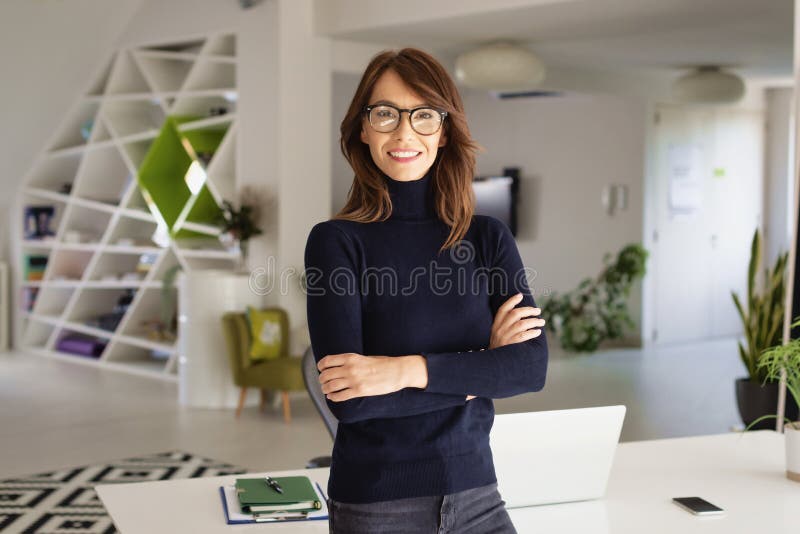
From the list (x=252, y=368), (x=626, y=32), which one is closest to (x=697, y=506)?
(x=252, y=368)

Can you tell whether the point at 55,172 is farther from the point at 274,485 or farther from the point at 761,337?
the point at 274,485

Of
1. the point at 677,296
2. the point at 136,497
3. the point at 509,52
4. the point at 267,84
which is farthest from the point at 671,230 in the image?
the point at 136,497

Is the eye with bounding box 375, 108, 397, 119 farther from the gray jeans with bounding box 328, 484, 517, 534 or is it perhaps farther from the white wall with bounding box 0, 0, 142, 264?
the white wall with bounding box 0, 0, 142, 264

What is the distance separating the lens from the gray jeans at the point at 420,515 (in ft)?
4.62

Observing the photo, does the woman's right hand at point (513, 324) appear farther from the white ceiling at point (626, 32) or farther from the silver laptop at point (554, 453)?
the white ceiling at point (626, 32)

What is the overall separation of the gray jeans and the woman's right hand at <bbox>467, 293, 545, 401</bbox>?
25 cm

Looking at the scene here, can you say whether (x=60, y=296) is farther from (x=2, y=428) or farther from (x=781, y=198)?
(x=781, y=198)

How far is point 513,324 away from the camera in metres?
1.56

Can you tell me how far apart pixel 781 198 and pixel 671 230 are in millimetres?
1775

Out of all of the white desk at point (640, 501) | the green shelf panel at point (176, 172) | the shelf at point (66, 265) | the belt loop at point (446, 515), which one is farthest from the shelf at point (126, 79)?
the belt loop at point (446, 515)

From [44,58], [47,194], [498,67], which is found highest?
[44,58]

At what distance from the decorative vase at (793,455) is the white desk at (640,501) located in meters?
0.02

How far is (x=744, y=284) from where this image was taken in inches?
416

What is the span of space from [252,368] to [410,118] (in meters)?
4.94
